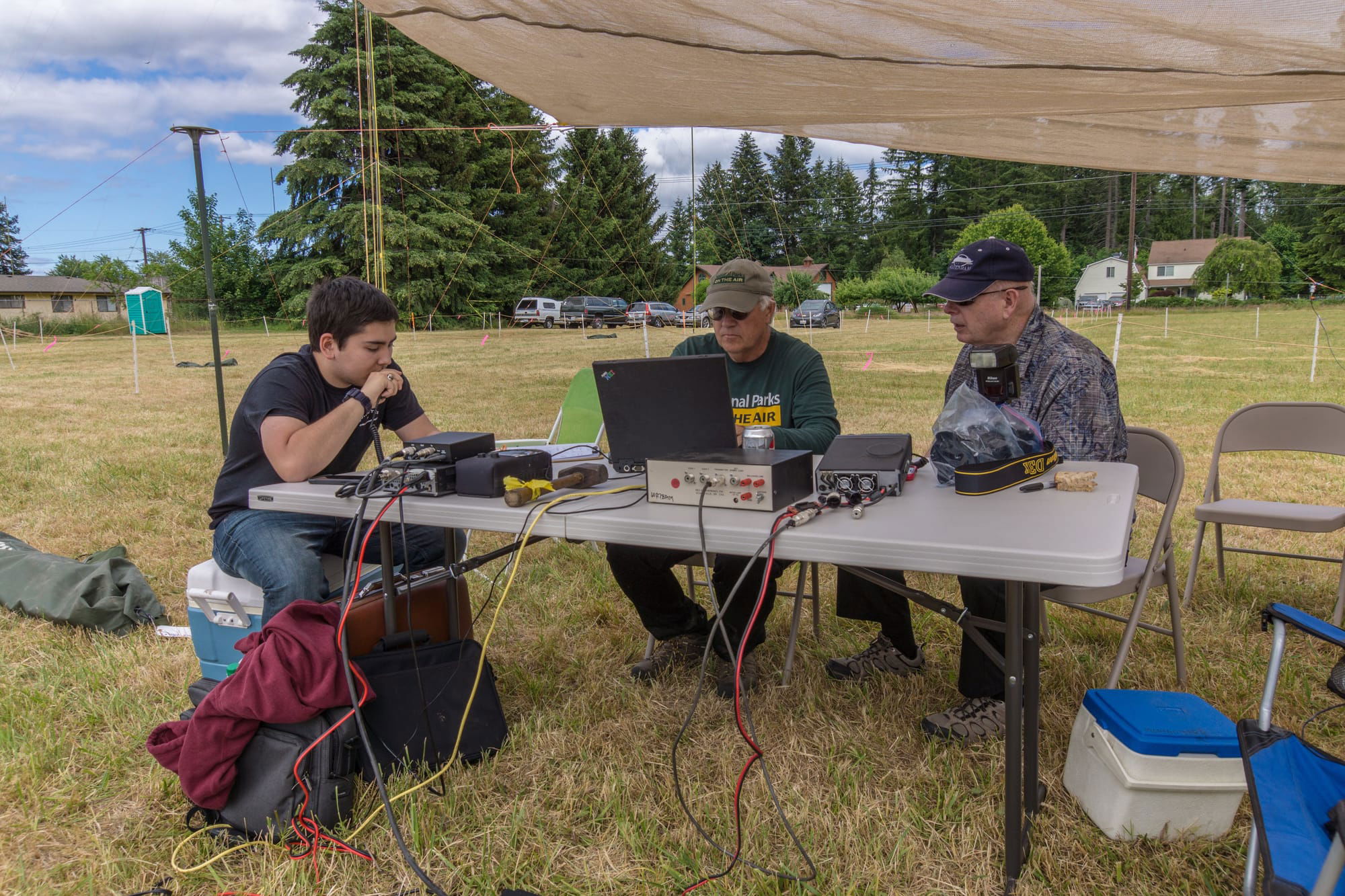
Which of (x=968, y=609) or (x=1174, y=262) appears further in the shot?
(x=1174, y=262)

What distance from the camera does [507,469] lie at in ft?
6.23

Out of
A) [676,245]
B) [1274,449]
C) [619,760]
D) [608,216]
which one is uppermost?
[608,216]

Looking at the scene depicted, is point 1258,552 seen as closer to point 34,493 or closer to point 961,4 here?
point 961,4

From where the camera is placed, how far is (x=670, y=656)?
2770 mm

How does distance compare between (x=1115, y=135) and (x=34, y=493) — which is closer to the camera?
(x=1115, y=135)

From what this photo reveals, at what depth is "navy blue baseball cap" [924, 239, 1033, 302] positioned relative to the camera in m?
2.38

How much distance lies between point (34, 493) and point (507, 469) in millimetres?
5009

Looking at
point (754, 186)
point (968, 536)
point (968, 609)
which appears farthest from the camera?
point (754, 186)

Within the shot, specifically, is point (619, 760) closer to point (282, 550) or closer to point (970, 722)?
point (970, 722)

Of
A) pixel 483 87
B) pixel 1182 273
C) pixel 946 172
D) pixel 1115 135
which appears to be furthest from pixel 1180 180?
pixel 1115 135

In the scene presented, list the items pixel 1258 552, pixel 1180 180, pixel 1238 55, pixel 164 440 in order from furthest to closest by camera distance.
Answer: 1. pixel 1180 180
2. pixel 164 440
3. pixel 1258 552
4. pixel 1238 55

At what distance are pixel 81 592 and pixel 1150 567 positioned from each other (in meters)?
3.57

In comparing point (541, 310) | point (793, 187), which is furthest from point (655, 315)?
point (793, 187)

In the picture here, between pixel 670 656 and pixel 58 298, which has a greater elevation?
pixel 58 298
